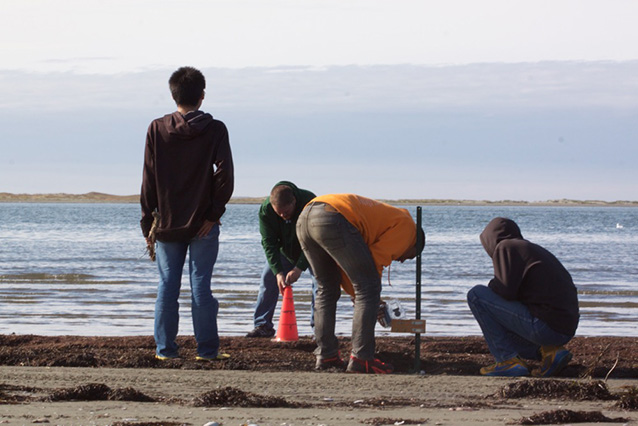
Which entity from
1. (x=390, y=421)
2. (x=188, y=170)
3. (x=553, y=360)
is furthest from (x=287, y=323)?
(x=390, y=421)

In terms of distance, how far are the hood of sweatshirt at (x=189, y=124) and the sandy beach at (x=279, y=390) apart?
1.78m

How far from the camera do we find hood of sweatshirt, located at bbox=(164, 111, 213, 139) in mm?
6934

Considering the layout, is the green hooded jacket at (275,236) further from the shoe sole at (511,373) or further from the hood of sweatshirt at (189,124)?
the shoe sole at (511,373)

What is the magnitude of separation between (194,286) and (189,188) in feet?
2.49

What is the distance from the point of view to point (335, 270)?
7.02 metres

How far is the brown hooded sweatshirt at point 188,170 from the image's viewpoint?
22.8 feet

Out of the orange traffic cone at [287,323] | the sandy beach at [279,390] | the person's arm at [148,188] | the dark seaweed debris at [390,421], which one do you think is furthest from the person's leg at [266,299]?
the dark seaweed debris at [390,421]

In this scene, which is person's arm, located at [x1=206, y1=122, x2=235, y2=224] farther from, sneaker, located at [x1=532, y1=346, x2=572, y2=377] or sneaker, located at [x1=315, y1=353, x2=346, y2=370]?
sneaker, located at [x1=532, y1=346, x2=572, y2=377]

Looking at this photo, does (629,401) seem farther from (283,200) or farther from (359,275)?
(283,200)

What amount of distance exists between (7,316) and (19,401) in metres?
6.93

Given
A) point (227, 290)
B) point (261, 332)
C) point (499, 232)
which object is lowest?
point (227, 290)

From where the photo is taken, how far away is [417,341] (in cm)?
712

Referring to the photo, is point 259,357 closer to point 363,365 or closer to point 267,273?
point 363,365

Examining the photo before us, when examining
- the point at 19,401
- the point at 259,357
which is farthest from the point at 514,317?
the point at 19,401
